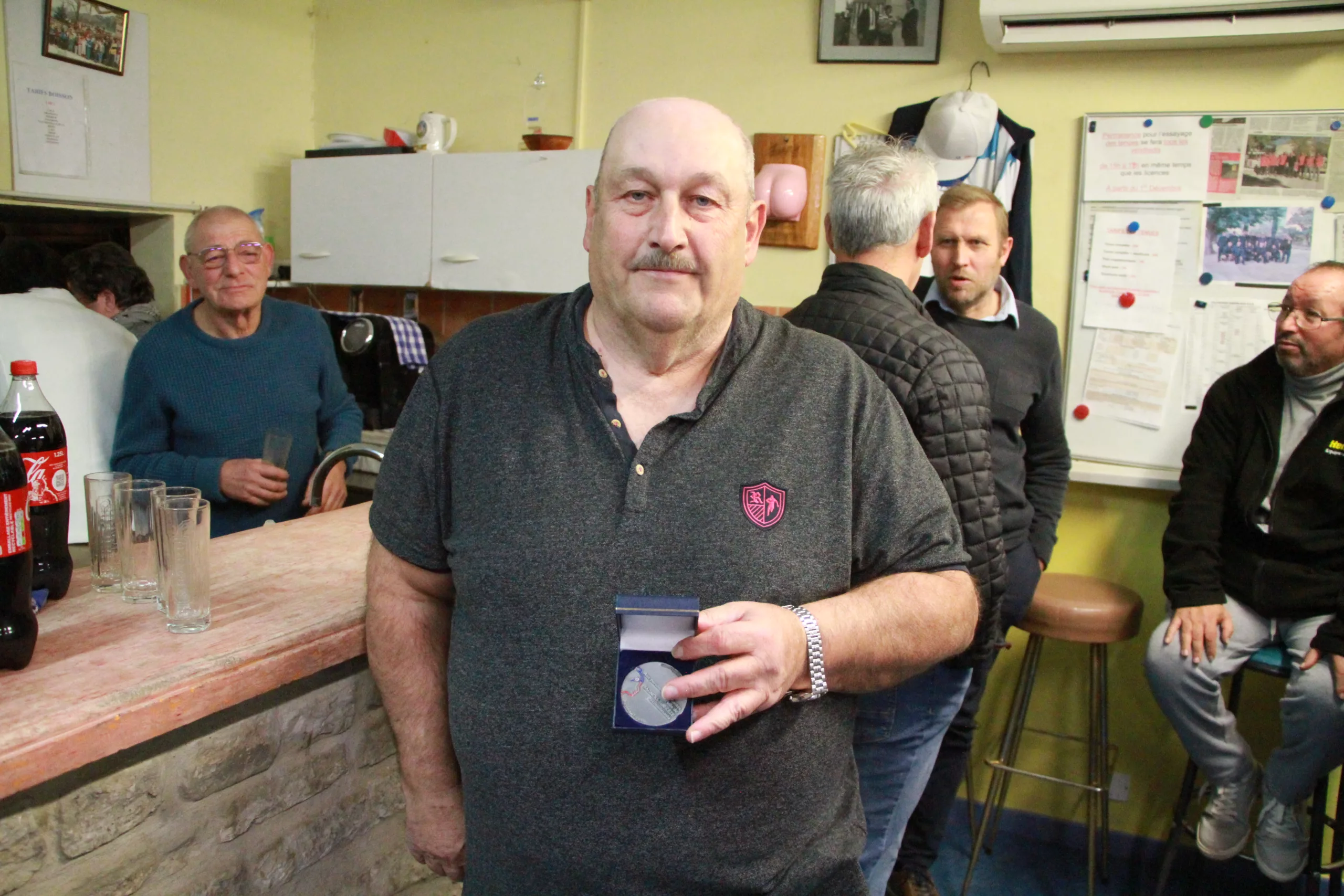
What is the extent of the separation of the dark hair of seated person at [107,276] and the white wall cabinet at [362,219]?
72cm

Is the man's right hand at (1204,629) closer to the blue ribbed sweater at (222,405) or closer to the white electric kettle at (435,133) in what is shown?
the blue ribbed sweater at (222,405)

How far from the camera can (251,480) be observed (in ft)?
6.93

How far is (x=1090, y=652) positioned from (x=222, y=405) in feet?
7.72

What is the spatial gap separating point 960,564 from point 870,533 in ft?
0.44

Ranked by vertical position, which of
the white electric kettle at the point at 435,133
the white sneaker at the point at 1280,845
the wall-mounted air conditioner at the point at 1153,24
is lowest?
the white sneaker at the point at 1280,845

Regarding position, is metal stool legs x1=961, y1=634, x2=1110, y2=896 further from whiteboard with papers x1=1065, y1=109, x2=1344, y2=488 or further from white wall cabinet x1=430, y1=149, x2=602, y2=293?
white wall cabinet x1=430, y1=149, x2=602, y2=293

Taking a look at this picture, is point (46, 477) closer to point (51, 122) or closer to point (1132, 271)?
point (51, 122)

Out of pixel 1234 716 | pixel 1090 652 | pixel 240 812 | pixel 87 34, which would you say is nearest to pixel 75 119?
pixel 87 34

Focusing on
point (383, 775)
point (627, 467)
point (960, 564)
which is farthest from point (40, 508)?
point (960, 564)

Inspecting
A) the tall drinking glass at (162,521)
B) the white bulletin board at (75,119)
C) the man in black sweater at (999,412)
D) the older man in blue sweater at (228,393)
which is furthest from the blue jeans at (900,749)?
the white bulletin board at (75,119)

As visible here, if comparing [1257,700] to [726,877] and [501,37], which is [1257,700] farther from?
[501,37]

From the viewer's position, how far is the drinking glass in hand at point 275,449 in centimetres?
233

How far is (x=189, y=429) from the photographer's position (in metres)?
2.24

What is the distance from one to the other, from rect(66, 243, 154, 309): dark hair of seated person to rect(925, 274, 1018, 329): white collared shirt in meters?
2.51
